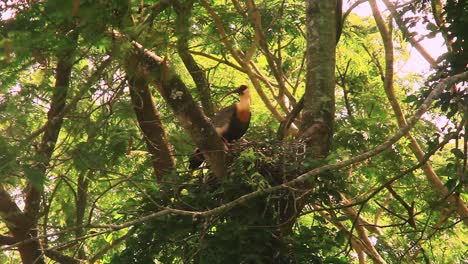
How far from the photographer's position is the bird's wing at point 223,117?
18.9 feet

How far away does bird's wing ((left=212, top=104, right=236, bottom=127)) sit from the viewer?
5773 millimetres

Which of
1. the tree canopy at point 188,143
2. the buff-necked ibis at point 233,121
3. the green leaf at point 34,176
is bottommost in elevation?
the green leaf at point 34,176

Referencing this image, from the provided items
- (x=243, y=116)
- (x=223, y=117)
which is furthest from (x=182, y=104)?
(x=243, y=116)

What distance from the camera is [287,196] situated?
3.91m

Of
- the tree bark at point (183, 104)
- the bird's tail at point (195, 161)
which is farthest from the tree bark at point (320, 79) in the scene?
the bird's tail at point (195, 161)

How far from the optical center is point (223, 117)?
583 centimetres

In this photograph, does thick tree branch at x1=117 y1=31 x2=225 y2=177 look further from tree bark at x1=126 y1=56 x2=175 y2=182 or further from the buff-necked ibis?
the buff-necked ibis

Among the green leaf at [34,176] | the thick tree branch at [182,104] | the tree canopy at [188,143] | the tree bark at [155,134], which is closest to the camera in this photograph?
the tree canopy at [188,143]

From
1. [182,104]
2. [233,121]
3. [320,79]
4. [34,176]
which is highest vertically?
[233,121]

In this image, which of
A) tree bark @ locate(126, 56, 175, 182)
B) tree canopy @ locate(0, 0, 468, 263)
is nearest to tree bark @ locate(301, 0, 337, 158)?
tree canopy @ locate(0, 0, 468, 263)

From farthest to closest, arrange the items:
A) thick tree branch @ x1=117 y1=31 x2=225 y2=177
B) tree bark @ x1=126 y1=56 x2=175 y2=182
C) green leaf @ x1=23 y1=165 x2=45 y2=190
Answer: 1. tree bark @ x1=126 y1=56 x2=175 y2=182
2. thick tree branch @ x1=117 y1=31 x2=225 y2=177
3. green leaf @ x1=23 y1=165 x2=45 y2=190

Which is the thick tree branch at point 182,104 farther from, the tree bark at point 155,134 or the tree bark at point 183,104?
the tree bark at point 155,134

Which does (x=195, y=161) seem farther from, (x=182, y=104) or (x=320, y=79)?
(x=320, y=79)

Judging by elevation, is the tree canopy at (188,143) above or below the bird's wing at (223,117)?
below
